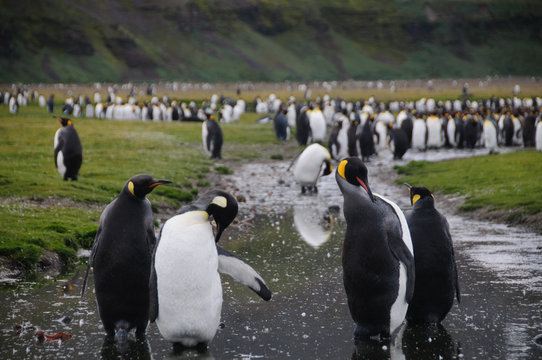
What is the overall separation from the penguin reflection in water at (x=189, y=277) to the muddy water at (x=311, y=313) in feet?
0.76

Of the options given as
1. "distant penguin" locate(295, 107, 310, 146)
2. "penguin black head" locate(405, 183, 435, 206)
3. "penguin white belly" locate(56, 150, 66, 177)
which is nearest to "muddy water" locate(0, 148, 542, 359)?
"penguin black head" locate(405, 183, 435, 206)

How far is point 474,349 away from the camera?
5.17 metres

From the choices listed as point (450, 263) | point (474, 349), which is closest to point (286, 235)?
point (450, 263)

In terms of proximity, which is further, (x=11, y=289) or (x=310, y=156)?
(x=310, y=156)

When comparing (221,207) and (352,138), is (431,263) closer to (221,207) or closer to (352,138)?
(221,207)

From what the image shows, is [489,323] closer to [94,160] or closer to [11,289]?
[11,289]

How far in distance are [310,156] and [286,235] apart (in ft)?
16.4

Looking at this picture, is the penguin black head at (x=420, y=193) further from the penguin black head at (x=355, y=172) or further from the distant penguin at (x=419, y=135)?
the distant penguin at (x=419, y=135)

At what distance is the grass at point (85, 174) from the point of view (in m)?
8.67

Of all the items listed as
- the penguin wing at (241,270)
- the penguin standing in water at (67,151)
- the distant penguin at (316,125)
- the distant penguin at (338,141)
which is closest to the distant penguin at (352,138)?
the distant penguin at (338,141)

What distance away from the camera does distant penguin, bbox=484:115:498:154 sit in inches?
910

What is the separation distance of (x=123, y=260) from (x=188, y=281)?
69 cm

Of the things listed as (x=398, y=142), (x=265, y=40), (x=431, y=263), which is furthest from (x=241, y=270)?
(x=265, y=40)

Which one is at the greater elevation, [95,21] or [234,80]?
[95,21]
